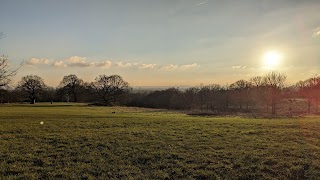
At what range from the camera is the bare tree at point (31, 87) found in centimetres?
11894

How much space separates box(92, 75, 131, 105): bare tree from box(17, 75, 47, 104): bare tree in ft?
74.0

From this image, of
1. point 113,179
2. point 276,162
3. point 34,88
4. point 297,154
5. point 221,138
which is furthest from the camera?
point 34,88

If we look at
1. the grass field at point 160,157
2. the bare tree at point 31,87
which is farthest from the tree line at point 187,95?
the grass field at point 160,157

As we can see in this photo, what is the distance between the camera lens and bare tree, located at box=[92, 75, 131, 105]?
12691 cm

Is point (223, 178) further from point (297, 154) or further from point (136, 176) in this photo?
point (297, 154)

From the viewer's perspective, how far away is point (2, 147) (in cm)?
1673

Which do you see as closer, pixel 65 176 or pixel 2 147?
pixel 65 176

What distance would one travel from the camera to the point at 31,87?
11994 centimetres

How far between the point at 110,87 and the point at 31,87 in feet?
104

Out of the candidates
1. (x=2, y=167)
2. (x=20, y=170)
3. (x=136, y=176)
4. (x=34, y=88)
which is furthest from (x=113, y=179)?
(x=34, y=88)

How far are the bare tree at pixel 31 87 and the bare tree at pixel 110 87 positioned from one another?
22549 millimetres

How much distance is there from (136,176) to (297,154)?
872 centimetres

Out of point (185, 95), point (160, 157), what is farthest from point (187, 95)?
point (160, 157)

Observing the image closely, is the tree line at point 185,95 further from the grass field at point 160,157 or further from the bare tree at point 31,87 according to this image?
the grass field at point 160,157
